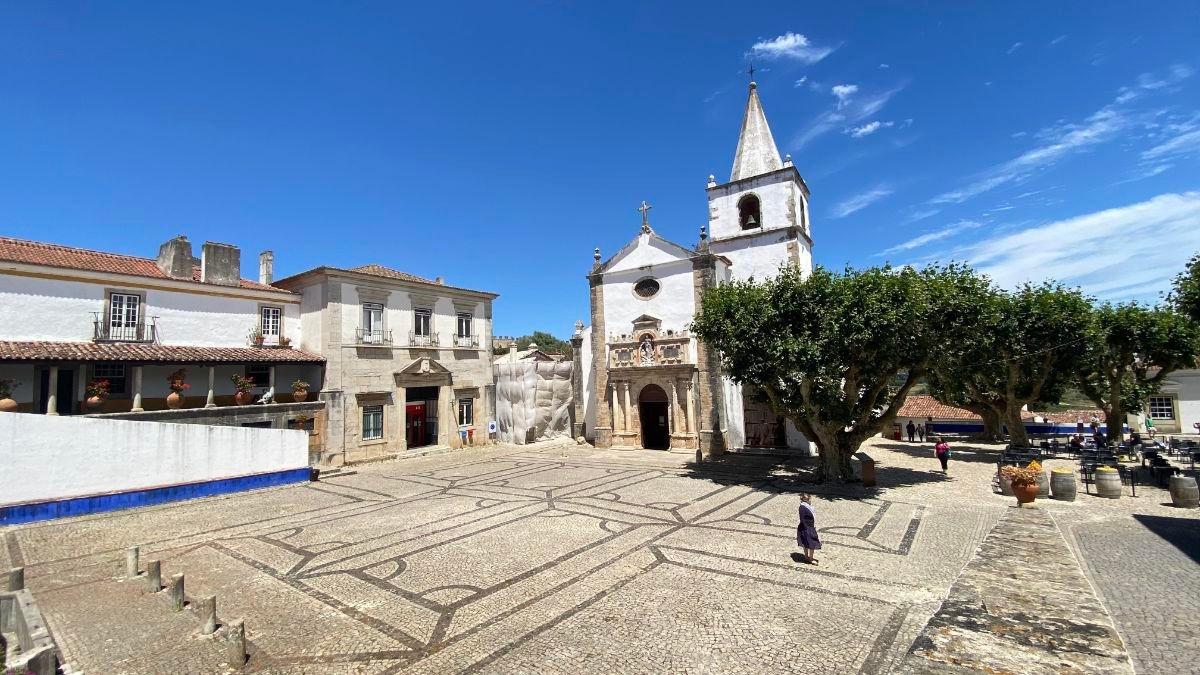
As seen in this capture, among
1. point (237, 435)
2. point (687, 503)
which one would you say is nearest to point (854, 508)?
point (687, 503)

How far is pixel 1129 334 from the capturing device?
21.6m

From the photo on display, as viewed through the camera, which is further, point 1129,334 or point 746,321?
point 1129,334

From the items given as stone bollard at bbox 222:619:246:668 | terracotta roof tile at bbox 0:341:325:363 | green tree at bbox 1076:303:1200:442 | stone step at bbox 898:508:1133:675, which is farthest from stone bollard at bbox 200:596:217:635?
green tree at bbox 1076:303:1200:442

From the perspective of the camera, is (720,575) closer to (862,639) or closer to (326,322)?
(862,639)

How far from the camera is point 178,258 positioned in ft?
71.3

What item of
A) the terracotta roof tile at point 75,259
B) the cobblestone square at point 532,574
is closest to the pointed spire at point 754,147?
the cobblestone square at point 532,574

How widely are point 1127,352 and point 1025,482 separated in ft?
45.7

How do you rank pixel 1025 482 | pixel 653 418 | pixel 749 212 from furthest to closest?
1. pixel 749 212
2. pixel 653 418
3. pixel 1025 482

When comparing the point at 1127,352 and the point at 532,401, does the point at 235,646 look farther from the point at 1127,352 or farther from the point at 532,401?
the point at 1127,352

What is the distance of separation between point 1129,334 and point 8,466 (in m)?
36.7

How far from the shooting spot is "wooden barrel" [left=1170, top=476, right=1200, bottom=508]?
12.6 meters

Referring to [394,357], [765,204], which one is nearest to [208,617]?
[394,357]

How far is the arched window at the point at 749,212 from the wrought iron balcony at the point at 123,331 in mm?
25267

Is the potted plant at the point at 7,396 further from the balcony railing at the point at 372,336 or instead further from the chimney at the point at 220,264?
the balcony railing at the point at 372,336
